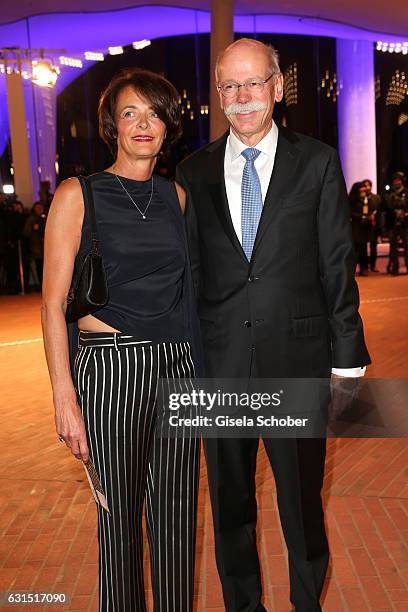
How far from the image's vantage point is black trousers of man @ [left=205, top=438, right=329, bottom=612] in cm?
256

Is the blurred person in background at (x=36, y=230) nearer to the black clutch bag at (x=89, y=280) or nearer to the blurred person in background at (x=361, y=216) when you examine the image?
the blurred person in background at (x=361, y=216)

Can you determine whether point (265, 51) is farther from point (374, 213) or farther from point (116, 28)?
point (116, 28)

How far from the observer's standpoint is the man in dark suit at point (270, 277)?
8.06 feet

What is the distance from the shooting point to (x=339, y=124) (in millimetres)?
20078

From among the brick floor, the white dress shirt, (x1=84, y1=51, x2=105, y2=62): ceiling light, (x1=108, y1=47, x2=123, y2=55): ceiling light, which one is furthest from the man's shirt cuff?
(x1=108, y1=47, x2=123, y2=55): ceiling light

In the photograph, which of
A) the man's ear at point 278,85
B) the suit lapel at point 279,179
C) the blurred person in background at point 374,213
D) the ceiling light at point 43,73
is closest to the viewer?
the suit lapel at point 279,179

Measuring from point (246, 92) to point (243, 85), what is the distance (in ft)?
0.11

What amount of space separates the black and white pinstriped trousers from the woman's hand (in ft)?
0.16

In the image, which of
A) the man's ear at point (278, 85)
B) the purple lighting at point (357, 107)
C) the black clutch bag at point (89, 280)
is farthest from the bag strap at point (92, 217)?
the purple lighting at point (357, 107)

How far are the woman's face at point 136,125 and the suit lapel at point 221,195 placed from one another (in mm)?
300

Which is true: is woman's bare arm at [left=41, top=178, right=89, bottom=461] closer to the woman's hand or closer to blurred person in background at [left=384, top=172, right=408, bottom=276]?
the woman's hand

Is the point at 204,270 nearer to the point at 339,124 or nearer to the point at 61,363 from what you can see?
the point at 61,363

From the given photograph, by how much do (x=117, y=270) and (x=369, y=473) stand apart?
105 inches

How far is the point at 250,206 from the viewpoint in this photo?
98.1 inches
